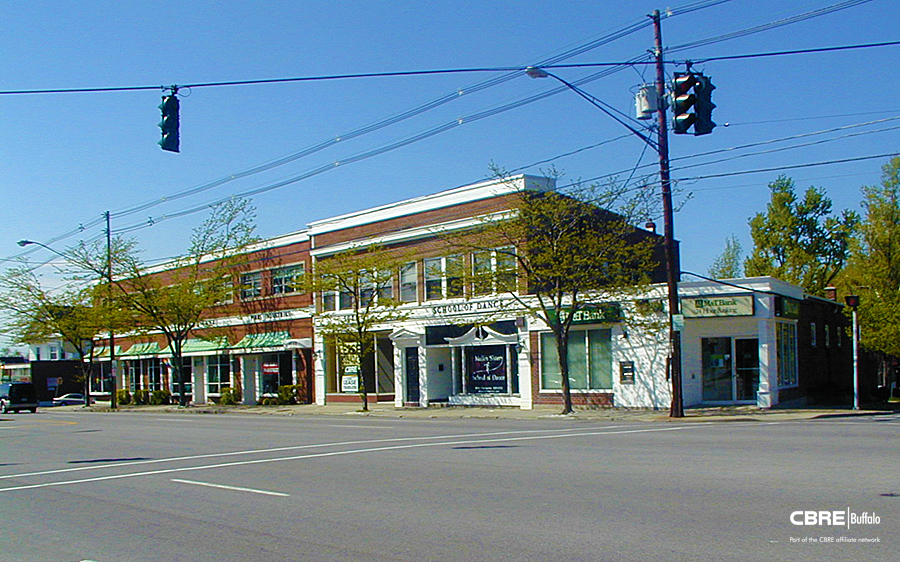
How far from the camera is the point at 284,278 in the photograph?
44781 mm

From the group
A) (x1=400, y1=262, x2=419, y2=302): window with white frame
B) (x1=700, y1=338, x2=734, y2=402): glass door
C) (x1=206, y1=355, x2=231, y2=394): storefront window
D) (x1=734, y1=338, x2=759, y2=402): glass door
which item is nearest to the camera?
(x1=734, y1=338, x2=759, y2=402): glass door

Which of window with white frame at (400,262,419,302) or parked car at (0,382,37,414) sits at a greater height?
window with white frame at (400,262,419,302)

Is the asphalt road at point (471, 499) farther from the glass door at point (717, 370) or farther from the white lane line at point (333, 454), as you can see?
the glass door at point (717, 370)

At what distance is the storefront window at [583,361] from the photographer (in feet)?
100

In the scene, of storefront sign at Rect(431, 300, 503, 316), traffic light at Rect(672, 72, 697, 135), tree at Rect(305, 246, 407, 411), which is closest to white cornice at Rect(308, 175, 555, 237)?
tree at Rect(305, 246, 407, 411)

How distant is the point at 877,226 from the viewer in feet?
139

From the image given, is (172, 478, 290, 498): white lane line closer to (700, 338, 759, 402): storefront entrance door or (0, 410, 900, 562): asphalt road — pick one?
(0, 410, 900, 562): asphalt road

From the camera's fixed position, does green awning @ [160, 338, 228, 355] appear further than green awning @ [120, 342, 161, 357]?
No

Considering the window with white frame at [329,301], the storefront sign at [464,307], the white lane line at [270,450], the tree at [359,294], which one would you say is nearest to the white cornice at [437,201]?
the tree at [359,294]

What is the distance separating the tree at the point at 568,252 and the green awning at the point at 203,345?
2352 cm

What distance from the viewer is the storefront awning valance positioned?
4403 centimetres

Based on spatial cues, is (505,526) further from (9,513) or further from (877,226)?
(877,226)

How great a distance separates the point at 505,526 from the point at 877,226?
40427 mm

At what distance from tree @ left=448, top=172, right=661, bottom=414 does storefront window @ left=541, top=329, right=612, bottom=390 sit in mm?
2021
